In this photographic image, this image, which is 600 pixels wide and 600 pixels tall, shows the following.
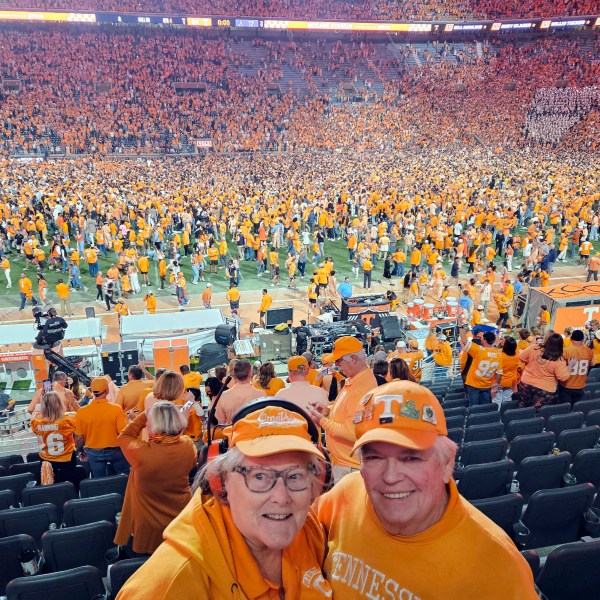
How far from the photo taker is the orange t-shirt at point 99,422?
5.42 m

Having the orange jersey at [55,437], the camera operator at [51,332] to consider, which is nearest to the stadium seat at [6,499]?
the orange jersey at [55,437]

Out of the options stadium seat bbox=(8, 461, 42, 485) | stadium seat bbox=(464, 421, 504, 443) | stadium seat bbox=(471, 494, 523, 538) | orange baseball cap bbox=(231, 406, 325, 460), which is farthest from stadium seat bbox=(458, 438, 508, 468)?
stadium seat bbox=(8, 461, 42, 485)

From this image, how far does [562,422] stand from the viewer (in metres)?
5.97

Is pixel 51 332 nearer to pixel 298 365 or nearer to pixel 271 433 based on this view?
pixel 298 365

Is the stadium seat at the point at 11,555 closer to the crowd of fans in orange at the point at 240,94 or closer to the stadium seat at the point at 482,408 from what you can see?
the stadium seat at the point at 482,408

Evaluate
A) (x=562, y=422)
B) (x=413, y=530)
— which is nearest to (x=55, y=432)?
(x=413, y=530)

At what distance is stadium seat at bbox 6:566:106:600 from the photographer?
278 centimetres

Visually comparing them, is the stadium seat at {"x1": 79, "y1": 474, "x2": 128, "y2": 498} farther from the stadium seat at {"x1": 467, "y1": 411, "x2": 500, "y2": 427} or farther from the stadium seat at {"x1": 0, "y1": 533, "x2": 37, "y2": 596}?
the stadium seat at {"x1": 467, "y1": 411, "x2": 500, "y2": 427}

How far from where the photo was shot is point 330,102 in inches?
1761

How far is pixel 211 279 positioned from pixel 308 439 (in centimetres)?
1766

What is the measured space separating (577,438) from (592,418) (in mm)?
964

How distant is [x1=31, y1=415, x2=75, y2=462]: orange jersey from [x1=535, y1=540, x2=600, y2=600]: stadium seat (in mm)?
4572

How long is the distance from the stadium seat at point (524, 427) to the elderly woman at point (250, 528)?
4860mm

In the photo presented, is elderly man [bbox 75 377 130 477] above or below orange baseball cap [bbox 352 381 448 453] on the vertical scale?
below
